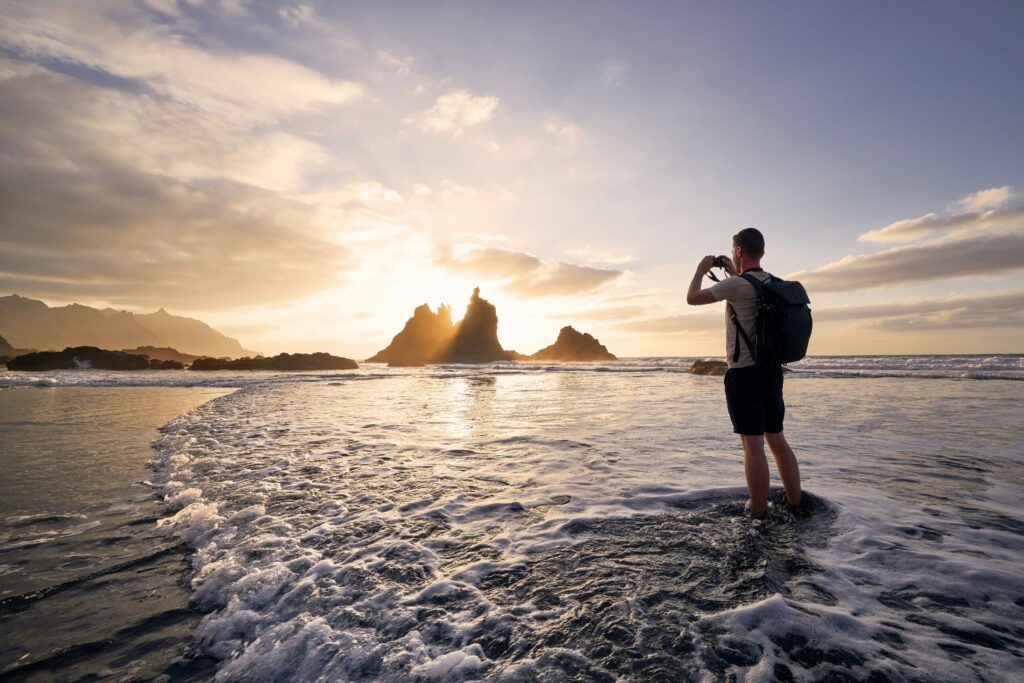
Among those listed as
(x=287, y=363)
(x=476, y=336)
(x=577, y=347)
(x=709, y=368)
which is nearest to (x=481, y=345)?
(x=476, y=336)

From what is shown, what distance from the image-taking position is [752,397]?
4520 millimetres

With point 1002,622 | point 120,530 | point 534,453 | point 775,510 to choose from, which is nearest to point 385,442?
point 534,453

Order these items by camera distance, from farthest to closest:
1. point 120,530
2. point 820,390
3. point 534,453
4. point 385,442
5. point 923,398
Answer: point 820,390 < point 923,398 < point 385,442 < point 534,453 < point 120,530

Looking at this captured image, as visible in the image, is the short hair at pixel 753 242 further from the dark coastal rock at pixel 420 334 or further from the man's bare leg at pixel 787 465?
the dark coastal rock at pixel 420 334

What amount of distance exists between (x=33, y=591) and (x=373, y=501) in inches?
111

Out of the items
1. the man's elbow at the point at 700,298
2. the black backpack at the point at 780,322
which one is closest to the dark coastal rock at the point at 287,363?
the man's elbow at the point at 700,298

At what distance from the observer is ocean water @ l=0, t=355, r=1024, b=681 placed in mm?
2428

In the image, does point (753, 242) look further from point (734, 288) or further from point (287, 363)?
point (287, 363)

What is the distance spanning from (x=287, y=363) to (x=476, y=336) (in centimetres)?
7010

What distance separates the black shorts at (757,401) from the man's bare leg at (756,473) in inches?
4.7

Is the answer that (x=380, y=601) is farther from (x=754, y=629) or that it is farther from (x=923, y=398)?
(x=923, y=398)

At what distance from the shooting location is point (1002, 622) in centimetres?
271

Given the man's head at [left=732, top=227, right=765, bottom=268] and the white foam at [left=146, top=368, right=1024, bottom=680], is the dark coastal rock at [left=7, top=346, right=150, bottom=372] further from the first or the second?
the man's head at [left=732, top=227, right=765, bottom=268]

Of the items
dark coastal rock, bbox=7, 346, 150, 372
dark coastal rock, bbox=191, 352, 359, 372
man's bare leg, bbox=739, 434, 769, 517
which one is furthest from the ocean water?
dark coastal rock, bbox=7, 346, 150, 372
